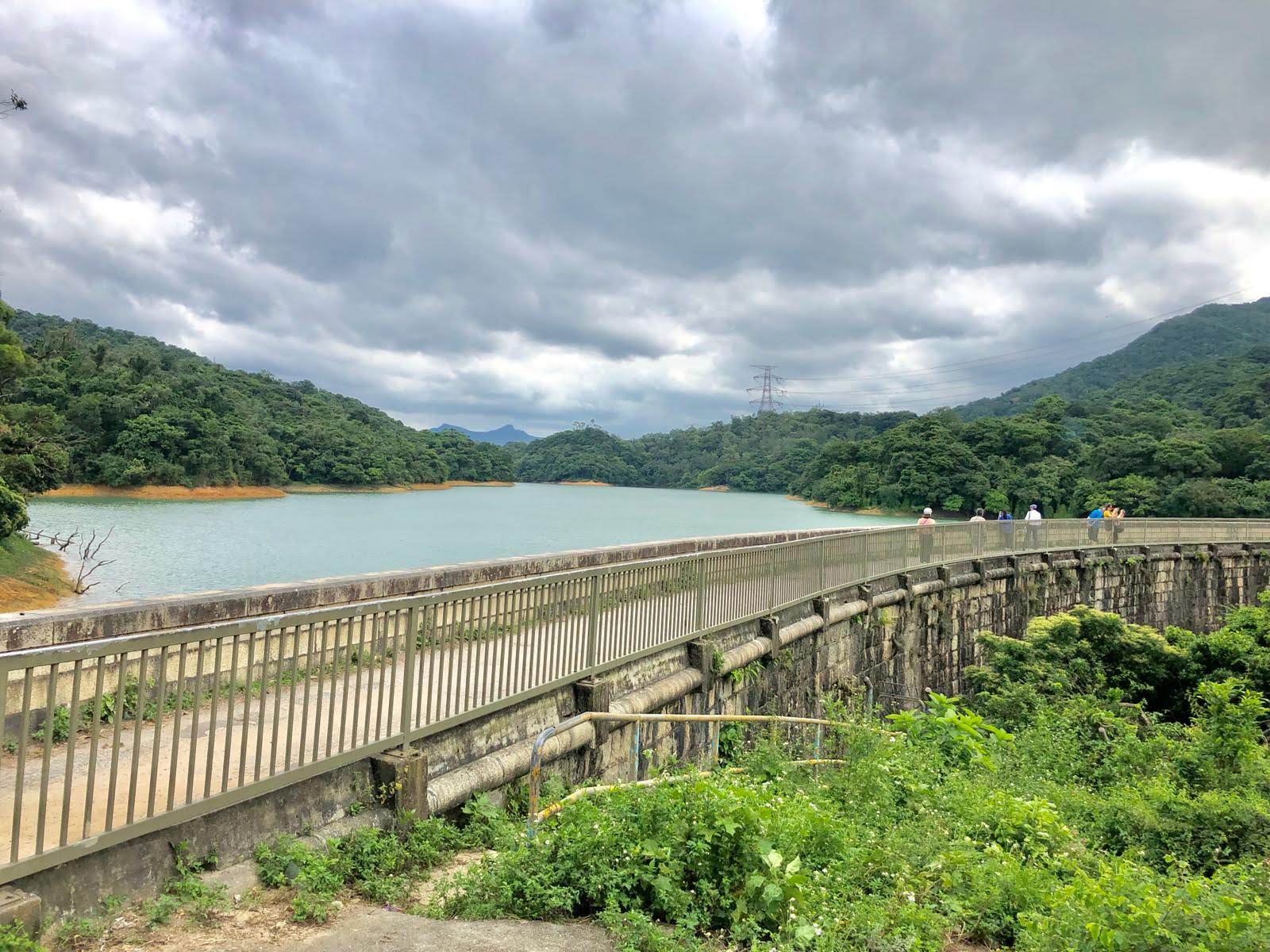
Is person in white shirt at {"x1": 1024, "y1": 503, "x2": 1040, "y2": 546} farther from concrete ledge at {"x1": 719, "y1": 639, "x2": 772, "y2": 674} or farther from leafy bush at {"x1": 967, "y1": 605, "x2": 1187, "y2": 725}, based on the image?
concrete ledge at {"x1": 719, "y1": 639, "x2": 772, "y2": 674}

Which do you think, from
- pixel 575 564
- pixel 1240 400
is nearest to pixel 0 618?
pixel 575 564

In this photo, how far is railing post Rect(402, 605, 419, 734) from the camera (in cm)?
442

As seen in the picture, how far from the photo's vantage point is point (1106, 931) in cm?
345

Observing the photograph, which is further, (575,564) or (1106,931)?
(575,564)

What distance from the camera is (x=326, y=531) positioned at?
136ft

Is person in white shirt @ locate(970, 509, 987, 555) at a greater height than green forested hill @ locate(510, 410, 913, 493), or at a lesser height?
lesser

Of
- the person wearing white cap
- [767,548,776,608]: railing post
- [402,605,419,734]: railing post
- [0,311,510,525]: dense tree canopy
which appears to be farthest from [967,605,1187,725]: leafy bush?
[0,311,510,525]: dense tree canopy

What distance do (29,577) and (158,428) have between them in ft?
112

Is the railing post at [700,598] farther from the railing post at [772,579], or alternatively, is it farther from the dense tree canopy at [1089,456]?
the dense tree canopy at [1089,456]

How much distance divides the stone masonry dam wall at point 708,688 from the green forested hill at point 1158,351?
147 meters

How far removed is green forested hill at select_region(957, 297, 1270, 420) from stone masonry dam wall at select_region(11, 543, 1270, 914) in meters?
147

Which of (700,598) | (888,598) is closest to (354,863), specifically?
(700,598)

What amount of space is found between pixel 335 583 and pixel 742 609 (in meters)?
4.52

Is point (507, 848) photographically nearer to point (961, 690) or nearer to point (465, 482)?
point (961, 690)
